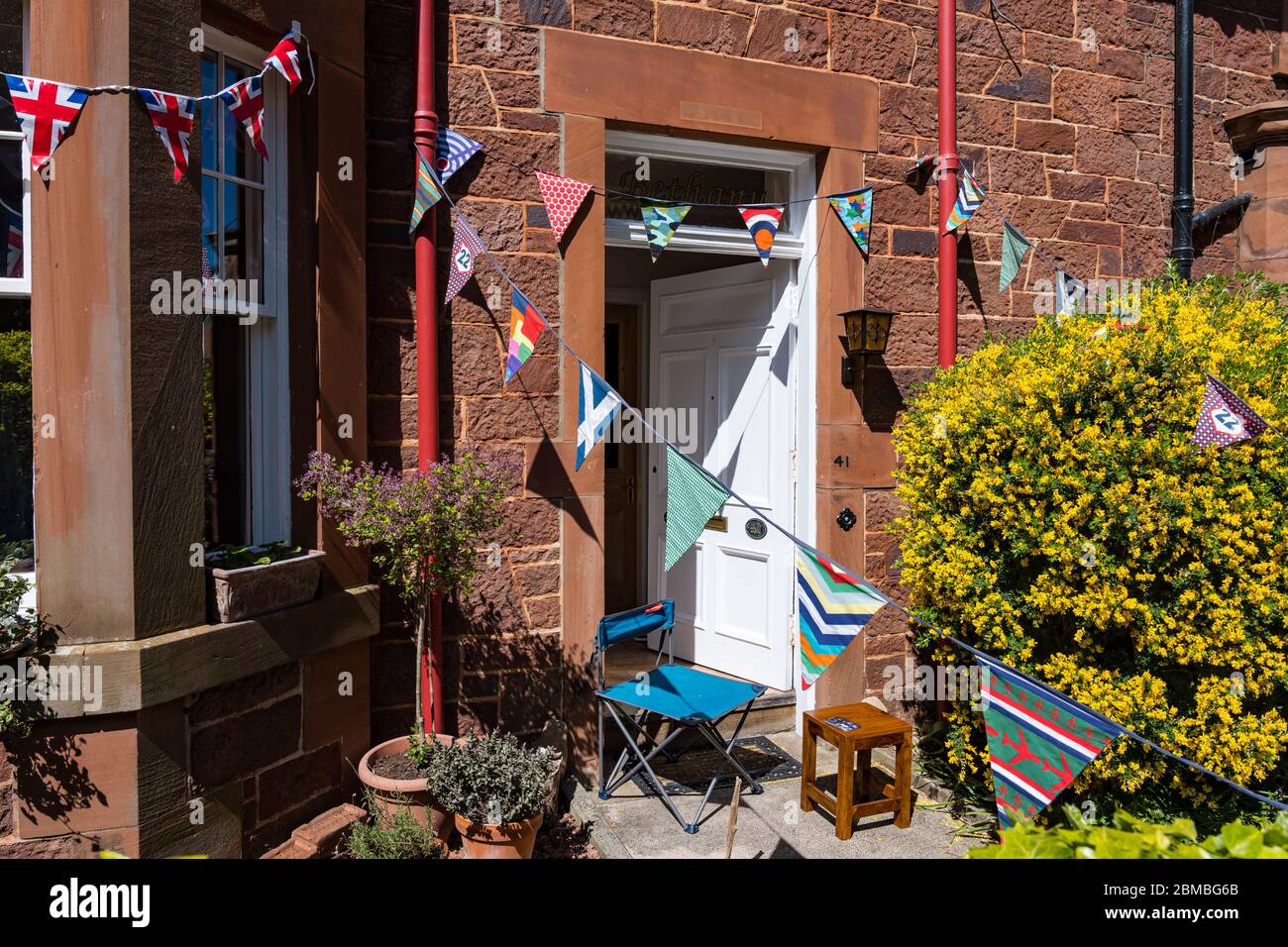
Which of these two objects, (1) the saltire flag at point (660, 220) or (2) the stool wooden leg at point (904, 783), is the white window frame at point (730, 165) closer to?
(1) the saltire flag at point (660, 220)

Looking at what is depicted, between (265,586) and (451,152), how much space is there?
2.17 m

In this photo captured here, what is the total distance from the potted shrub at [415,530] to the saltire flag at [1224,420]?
113 inches

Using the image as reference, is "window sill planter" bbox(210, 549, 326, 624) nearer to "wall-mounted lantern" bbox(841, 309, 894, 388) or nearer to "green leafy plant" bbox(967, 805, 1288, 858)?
"green leafy plant" bbox(967, 805, 1288, 858)

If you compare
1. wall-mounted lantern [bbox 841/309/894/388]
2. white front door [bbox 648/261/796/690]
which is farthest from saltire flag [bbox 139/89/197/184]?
wall-mounted lantern [bbox 841/309/894/388]

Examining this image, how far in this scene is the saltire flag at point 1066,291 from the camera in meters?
5.70

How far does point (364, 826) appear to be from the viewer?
3.73m

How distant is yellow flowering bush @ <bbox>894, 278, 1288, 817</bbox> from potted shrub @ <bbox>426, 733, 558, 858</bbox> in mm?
2110

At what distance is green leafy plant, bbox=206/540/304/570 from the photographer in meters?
3.52

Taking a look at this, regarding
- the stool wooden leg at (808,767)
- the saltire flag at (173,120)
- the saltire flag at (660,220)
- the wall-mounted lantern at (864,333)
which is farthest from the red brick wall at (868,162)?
the stool wooden leg at (808,767)

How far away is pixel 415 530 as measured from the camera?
3.71m

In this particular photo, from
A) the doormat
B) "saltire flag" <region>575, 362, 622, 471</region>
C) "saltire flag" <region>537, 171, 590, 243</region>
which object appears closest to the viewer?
"saltire flag" <region>575, 362, 622, 471</region>
